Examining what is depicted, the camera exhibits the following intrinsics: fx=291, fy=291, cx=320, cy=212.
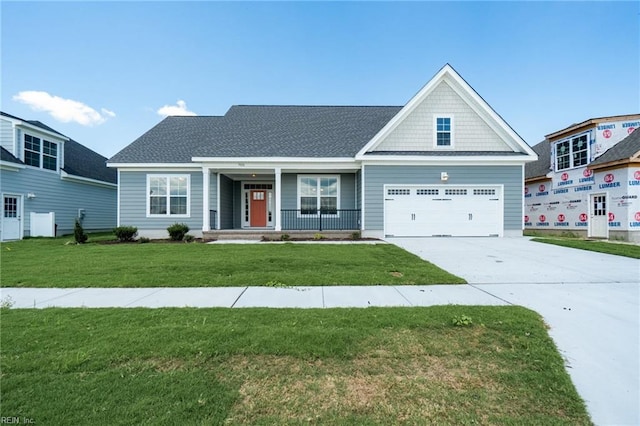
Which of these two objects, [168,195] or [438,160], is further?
[168,195]

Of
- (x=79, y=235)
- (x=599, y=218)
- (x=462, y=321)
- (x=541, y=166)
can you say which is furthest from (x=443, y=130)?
(x=79, y=235)

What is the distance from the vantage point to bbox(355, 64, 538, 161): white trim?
1302 cm

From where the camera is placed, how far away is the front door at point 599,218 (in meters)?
14.7

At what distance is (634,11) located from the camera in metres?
11.5

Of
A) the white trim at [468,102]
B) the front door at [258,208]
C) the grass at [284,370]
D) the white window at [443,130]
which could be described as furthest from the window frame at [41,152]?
the white window at [443,130]

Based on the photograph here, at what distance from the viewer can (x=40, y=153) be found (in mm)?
15875

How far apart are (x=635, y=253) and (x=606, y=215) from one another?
24.5 ft

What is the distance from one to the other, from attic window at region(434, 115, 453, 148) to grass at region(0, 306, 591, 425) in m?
10.9

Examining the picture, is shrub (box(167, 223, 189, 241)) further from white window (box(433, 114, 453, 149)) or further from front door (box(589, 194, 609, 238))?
front door (box(589, 194, 609, 238))

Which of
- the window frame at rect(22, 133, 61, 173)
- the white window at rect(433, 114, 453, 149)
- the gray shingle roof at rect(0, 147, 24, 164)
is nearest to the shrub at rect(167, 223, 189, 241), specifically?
the gray shingle roof at rect(0, 147, 24, 164)

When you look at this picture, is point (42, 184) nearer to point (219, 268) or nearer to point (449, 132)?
point (219, 268)

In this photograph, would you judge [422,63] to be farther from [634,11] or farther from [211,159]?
[211,159]

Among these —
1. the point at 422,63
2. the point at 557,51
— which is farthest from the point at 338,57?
the point at 557,51

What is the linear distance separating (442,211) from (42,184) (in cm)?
2081
